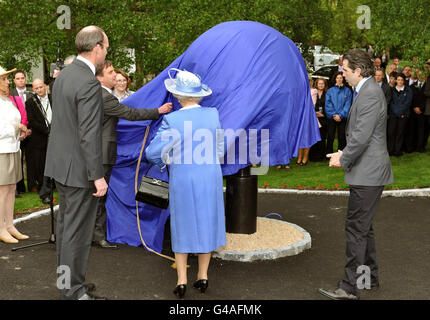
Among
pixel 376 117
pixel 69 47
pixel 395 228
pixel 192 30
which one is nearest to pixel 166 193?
pixel 376 117

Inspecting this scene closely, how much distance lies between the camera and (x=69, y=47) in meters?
14.9

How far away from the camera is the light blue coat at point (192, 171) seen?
5.41m

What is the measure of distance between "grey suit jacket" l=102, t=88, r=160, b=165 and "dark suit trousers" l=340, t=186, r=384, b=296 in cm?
263

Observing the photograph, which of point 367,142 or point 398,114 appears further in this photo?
point 398,114

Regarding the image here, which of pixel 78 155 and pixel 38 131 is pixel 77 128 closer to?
pixel 78 155

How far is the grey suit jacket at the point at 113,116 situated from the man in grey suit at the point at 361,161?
2.45m

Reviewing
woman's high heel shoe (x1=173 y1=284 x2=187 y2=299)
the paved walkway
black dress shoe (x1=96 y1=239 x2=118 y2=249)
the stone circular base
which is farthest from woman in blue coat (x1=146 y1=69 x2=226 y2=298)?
black dress shoe (x1=96 y1=239 x2=118 y2=249)

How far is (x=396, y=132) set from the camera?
14.7m

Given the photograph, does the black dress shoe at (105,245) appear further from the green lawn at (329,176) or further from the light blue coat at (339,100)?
the light blue coat at (339,100)

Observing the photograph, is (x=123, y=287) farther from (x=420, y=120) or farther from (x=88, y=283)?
(x=420, y=120)

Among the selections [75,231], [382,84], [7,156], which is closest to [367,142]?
[75,231]

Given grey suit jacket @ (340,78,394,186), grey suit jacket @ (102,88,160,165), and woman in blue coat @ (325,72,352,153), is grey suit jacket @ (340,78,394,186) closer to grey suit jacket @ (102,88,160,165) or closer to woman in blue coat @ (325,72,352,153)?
grey suit jacket @ (102,88,160,165)

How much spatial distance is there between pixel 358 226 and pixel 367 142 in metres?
0.80

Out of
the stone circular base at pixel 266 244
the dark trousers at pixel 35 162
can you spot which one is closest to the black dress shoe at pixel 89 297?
the stone circular base at pixel 266 244
